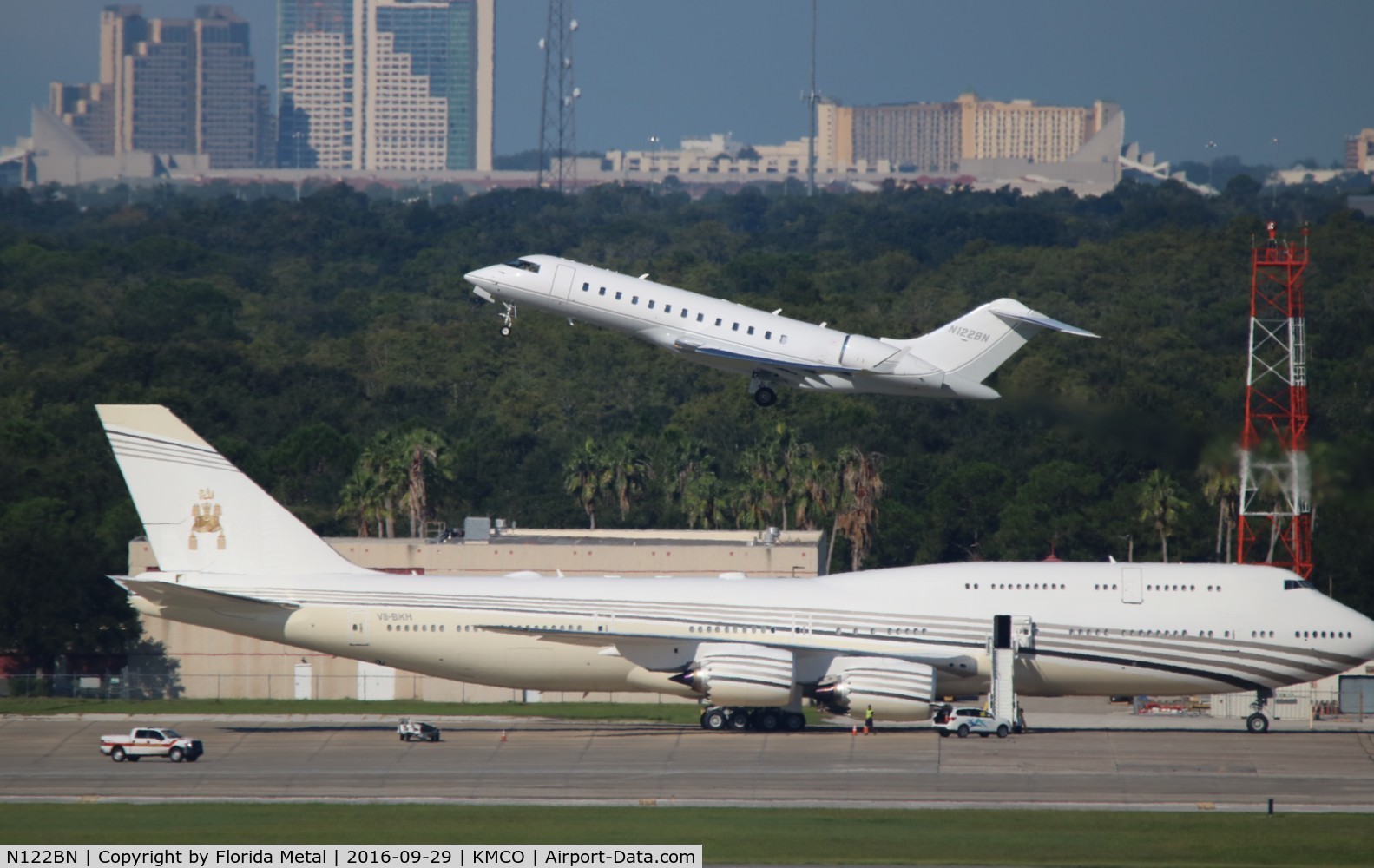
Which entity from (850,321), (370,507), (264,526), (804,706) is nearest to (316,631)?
(264,526)

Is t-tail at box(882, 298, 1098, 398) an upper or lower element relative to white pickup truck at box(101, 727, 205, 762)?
upper

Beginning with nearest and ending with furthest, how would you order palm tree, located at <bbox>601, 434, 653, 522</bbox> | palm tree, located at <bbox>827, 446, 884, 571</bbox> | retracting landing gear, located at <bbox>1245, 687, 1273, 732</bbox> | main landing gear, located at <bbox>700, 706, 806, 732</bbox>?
retracting landing gear, located at <bbox>1245, 687, 1273, 732</bbox> < main landing gear, located at <bbox>700, 706, 806, 732</bbox> < palm tree, located at <bbox>827, 446, 884, 571</bbox> < palm tree, located at <bbox>601, 434, 653, 522</bbox>

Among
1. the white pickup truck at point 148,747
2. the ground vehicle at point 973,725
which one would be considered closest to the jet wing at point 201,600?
the white pickup truck at point 148,747

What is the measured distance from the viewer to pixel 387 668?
9206 cm

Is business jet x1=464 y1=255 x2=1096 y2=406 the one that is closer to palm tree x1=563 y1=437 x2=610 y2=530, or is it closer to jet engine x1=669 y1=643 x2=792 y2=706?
jet engine x1=669 y1=643 x2=792 y2=706

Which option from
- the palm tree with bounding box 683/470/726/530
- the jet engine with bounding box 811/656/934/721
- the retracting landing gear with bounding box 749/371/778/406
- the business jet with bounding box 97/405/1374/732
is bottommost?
the jet engine with bounding box 811/656/934/721

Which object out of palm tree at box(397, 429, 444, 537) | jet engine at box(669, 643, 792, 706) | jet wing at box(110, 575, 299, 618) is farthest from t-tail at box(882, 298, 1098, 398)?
palm tree at box(397, 429, 444, 537)

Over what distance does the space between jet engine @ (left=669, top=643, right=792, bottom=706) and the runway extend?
59.7 inches

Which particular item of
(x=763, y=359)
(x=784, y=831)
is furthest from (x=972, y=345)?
(x=784, y=831)

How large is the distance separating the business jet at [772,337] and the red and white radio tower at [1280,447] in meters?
10.0

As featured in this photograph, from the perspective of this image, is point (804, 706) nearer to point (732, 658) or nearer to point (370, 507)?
point (732, 658)

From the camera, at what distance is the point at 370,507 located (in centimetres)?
11881

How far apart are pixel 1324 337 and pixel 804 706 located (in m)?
103

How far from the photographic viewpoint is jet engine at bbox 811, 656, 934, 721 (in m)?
74.4
